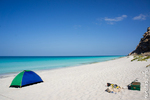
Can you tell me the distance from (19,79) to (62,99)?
463 cm

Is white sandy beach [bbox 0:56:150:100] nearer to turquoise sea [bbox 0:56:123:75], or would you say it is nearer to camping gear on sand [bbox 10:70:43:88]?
camping gear on sand [bbox 10:70:43:88]

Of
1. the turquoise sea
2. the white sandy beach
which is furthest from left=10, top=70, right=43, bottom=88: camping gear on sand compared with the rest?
the turquoise sea

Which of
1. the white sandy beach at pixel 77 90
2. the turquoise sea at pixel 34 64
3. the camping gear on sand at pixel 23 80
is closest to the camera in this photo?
the white sandy beach at pixel 77 90

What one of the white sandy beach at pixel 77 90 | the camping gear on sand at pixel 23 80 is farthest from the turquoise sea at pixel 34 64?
the white sandy beach at pixel 77 90

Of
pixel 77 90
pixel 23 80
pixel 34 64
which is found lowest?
pixel 34 64

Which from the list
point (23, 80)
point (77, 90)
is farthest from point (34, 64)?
point (77, 90)

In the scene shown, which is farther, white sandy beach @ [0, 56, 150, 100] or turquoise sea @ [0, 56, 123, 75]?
turquoise sea @ [0, 56, 123, 75]

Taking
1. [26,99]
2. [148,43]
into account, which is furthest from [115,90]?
[148,43]

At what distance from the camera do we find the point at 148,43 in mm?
50406

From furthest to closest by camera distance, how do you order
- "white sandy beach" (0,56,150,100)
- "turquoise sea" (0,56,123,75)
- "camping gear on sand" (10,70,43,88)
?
"turquoise sea" (0,56,123,75) < "camping gear on sand" (10,70,43,88) < "white sandy beach" (0,56,150,100)

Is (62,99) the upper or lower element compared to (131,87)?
lower

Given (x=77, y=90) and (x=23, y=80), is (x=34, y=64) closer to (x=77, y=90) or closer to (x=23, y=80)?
(x=23, y=80)

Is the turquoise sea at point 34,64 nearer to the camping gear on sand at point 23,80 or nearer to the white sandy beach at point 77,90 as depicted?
the camping gear on sand at point 23,80

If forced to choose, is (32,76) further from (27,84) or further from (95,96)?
(95,96)
